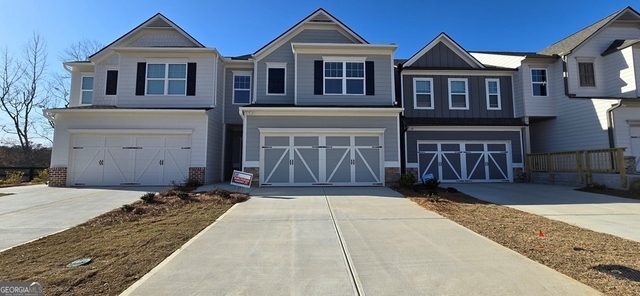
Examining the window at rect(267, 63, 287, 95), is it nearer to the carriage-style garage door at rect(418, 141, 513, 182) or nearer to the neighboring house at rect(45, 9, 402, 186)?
the neighboring house at rect(45, 9, 402, 186)

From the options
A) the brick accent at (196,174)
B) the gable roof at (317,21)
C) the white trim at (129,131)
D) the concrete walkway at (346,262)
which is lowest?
the concrete walkway at (346,262)

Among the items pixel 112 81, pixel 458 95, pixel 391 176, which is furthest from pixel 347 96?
pixel 112 81

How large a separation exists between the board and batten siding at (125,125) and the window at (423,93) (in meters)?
10.7

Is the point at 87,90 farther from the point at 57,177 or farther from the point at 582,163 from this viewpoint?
the point at 582,163

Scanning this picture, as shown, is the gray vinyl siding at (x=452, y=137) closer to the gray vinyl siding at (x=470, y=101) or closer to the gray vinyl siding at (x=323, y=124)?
the gray vinyl siding at (x=470, y=101)

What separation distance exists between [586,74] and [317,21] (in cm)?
1422

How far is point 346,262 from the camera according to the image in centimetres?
436

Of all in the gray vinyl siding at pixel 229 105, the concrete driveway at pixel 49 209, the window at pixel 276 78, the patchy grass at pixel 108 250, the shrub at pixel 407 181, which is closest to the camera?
the patchy grass at pixel 108 250

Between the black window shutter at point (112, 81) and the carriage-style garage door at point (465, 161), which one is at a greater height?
the black window shutter at point (112, 81)

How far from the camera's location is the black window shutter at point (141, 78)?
14656mm

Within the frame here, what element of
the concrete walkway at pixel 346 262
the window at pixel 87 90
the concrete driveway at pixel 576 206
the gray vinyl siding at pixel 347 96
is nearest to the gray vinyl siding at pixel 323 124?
the gray vinyl siding at pixel 347 96

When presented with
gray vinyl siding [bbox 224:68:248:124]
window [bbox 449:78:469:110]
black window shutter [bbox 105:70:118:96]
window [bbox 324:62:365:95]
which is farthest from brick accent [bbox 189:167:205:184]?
window [bbox 449:78:469:110]

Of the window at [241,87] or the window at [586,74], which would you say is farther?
the window at [241,87]

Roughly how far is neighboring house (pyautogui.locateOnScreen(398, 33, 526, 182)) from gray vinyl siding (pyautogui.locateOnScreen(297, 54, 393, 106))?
1967mm
